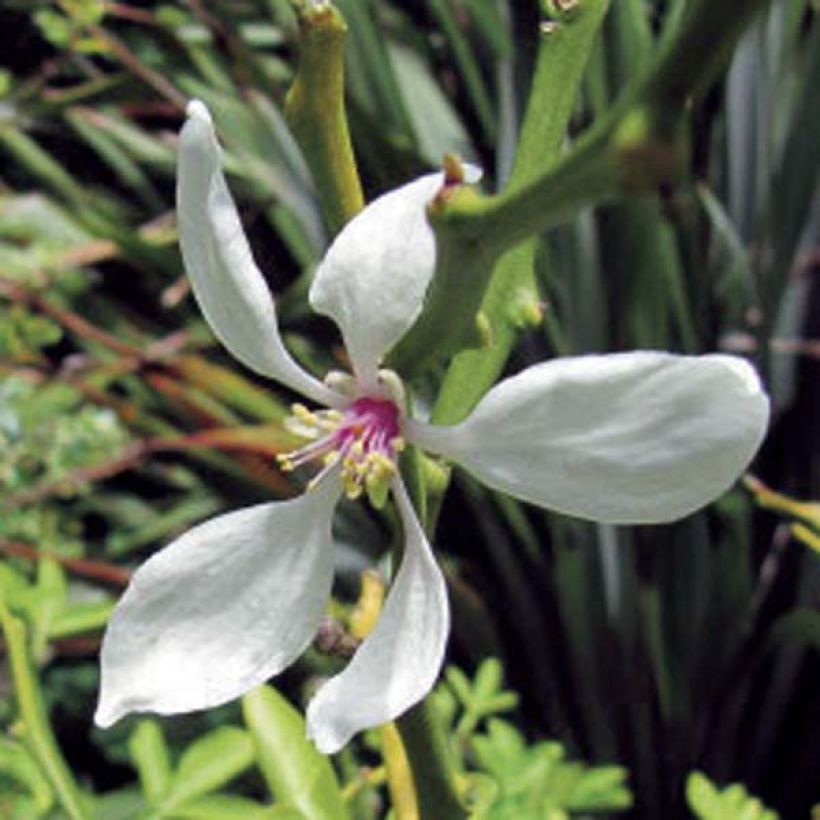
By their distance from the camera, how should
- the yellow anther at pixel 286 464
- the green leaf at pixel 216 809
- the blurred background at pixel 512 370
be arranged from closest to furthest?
the yellow anther at pixel 286 464 < the green leaf at pixel 216 809 < the blurred background at pixel 512 370

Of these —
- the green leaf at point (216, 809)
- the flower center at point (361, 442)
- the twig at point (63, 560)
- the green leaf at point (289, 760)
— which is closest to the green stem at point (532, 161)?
the flower center at point (361, 442)

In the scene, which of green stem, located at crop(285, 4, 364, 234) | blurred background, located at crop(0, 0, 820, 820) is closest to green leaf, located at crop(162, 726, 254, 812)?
green stem, located at crop(285, 4, 364, 234)

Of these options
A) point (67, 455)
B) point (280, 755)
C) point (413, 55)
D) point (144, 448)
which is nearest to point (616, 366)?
point (280, 755)

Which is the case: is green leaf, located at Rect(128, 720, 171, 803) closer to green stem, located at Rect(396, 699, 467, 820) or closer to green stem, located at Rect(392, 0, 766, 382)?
green stem, located at Rect(396, 699, 467, 820)

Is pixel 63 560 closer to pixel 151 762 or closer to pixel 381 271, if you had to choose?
pixel 151 762

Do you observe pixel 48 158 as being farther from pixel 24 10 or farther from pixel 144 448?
pixel 144 448

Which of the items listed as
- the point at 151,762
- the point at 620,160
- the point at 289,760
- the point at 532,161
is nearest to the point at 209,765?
the point at 151,762

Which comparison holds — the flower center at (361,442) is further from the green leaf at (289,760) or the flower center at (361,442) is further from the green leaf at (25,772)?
the green leaf at (25,772)

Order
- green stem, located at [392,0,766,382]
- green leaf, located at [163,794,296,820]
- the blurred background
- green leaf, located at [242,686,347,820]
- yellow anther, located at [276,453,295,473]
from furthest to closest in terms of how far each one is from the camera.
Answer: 1. the blurred background
2. green leaf, located at [163,794,296,820]
3. green leaf, located at [242,686,347,820]
4. yellow anther, located at [276,453,295,473]
5. green stem, located at [392,0,766,382]
